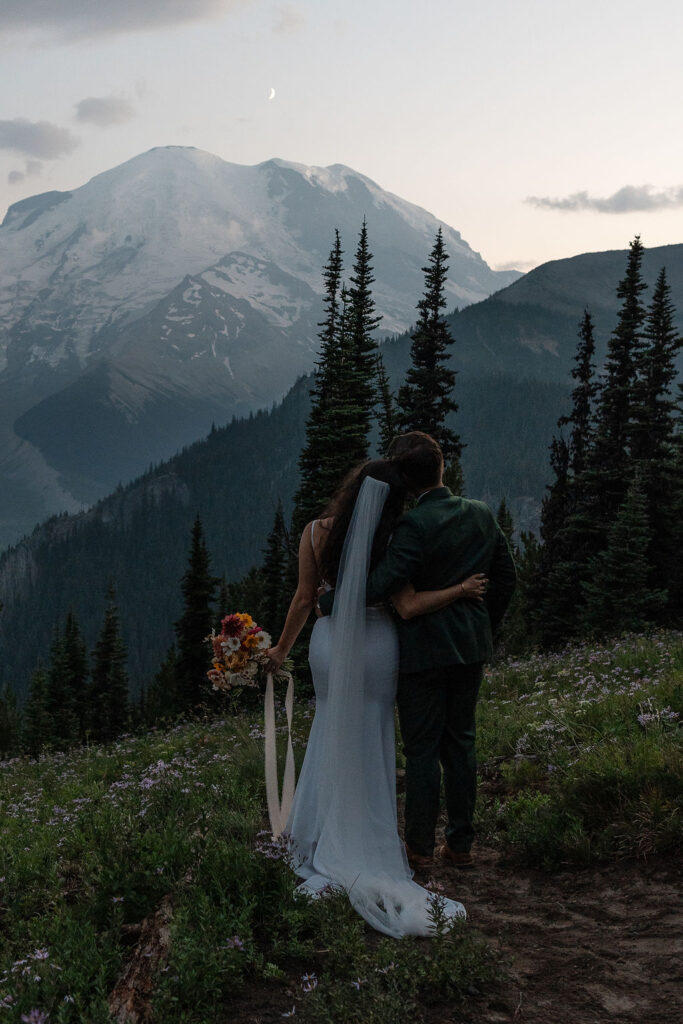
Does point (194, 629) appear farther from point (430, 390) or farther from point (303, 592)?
point (303, 592)

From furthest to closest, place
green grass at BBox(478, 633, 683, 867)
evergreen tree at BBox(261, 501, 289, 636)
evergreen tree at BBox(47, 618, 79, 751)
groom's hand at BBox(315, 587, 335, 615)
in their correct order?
1. evergreen tree at BBox(47, 618, 79, 751)
2. evergreen tree at BBox(261, 501, 289, 636)
3. groom's hand at BBox(315, 587, 335, 615)
4. green grass at BBox(478, 633, 683, 867)

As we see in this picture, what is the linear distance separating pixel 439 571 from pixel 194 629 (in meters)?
42.7

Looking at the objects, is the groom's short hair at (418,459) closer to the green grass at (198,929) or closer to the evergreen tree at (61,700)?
the green grass at (198,929)

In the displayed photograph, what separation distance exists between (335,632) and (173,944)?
214 centimetres

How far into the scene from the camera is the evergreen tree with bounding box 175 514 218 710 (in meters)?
45.8

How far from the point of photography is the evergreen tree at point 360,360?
3325 cm

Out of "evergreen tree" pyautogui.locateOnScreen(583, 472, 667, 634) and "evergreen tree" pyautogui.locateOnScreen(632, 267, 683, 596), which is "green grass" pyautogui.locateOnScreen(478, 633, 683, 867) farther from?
"evergreen tree" pyautogui.locateOnScreen(632, 267, 683, 596)

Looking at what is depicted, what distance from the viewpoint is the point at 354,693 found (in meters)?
5.67

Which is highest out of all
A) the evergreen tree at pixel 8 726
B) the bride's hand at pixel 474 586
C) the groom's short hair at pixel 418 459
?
the groom's short hair at pixel 418 459

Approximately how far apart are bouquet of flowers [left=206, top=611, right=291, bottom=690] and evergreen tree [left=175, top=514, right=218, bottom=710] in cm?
3954

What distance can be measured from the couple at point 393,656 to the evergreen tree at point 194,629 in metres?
40.2

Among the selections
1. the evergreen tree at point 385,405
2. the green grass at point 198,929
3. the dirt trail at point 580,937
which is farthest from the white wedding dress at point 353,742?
the evergreen tree at point 385,405

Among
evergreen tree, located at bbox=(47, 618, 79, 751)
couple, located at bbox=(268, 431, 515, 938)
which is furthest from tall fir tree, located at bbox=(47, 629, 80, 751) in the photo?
couple, located at bbox=(268, 431, 515, 938)

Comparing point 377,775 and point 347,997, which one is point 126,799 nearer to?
point 377,775
